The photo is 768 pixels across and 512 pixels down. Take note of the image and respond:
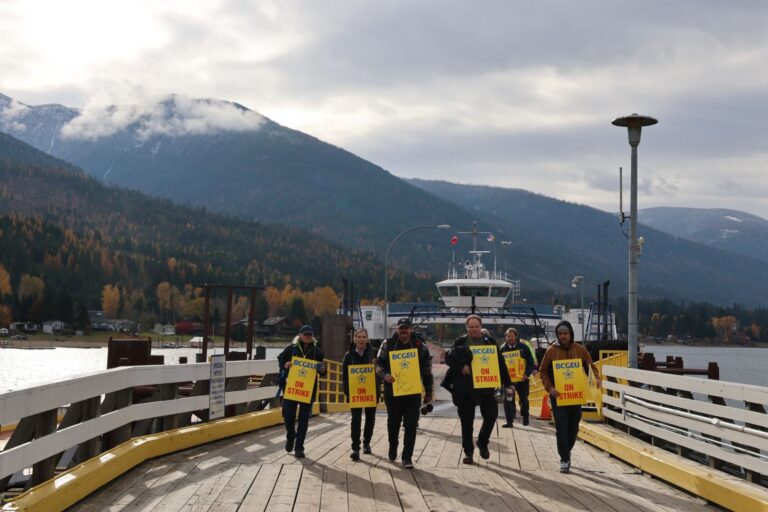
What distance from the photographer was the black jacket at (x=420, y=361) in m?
12.9

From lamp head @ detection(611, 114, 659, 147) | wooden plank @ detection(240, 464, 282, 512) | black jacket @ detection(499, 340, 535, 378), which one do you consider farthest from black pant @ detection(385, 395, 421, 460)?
lamp head @ detection(611, 114, 659, 147)

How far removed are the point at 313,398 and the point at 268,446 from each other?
1.27 m

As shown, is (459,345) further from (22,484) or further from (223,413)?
(22,484)

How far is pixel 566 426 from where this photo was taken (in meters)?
12.8

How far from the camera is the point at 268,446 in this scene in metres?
14.5

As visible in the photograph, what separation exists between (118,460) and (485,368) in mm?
4784

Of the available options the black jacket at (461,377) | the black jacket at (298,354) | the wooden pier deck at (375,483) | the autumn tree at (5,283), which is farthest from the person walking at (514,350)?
the autumn tree at (5,283)

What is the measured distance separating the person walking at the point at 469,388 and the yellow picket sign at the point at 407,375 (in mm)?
417

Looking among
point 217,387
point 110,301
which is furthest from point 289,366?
point 110,301

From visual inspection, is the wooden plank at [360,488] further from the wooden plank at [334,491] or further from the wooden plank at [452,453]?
the wooden plank at [452,453]

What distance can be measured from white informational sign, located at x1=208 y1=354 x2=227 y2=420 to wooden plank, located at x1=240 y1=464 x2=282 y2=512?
323 cm

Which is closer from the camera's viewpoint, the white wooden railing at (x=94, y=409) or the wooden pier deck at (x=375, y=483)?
the white wooden railing at (x=94, y=409)

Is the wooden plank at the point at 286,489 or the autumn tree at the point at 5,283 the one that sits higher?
the autumn tree at the point at 5,283

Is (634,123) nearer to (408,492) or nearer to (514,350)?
(514,350)
